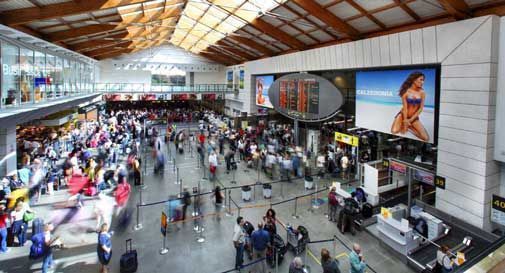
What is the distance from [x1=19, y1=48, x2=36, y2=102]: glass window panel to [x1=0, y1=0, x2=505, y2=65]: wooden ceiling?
1114 mm

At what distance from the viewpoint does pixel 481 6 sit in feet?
30.0

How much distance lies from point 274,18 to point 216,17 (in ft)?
15.5

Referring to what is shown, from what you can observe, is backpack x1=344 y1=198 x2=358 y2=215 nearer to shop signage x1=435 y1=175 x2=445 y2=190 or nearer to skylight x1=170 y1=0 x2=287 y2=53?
shop signage x1=435 y1=175 x2=445 y2=190

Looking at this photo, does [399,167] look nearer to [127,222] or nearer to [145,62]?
[127,222]

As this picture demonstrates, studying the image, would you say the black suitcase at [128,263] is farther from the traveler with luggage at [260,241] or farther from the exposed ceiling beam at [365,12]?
the exposed ceiling beam at [365,12]

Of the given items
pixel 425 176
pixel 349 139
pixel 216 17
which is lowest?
pixel 425 176

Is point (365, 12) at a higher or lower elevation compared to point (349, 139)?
higher

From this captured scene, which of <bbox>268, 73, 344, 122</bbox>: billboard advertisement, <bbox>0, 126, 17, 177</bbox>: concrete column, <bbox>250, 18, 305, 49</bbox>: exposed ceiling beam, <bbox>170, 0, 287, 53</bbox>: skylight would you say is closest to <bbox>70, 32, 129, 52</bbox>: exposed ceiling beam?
<bbox>170, 0, 287, 53</bbox>: skylight

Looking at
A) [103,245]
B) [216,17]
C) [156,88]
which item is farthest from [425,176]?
[156,88]

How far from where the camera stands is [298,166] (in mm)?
14516

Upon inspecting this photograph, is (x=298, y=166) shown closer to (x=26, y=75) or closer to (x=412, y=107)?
(x=412, y=107)

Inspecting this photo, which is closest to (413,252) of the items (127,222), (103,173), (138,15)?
(127,222)

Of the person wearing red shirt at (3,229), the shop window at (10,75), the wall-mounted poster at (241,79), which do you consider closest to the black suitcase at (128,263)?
the person wearing red shirt at (3,229)

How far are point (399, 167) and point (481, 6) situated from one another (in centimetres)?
571
